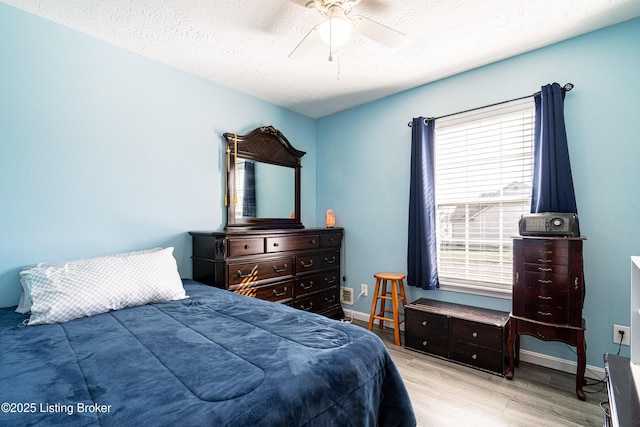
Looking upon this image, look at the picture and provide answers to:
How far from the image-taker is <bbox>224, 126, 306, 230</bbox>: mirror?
9.92 feet

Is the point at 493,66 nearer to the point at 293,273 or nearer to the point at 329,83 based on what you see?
the point at 329,83

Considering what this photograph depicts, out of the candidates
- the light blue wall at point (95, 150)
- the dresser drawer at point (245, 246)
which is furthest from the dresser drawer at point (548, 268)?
the light blue wall at point (95, 150)

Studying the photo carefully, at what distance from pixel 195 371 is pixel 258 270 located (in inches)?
64.8

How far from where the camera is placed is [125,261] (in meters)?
1.87

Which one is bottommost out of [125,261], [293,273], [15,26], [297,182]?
[293,273]

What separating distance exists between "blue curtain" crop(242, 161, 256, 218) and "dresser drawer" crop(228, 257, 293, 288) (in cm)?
69

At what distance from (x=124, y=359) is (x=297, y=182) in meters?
2.82

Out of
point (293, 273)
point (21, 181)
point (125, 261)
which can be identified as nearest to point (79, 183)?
point (21, 181)

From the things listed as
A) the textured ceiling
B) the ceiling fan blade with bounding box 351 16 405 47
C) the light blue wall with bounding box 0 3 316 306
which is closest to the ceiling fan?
the ceiling fan blade with bounding box 351 16 405 47

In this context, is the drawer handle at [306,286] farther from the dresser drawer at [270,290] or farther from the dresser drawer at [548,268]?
the dresser drawer at [548,268]

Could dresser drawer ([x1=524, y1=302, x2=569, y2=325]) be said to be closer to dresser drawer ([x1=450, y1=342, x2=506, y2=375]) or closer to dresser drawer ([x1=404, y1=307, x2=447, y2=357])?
dresser drawer ([x1=450, y1=342, x2=506, y2=375])

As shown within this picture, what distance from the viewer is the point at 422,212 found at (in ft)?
9.46

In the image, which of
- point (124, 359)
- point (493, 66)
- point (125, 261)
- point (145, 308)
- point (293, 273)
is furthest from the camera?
point (293, 273)

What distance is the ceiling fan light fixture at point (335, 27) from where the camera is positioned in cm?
173
